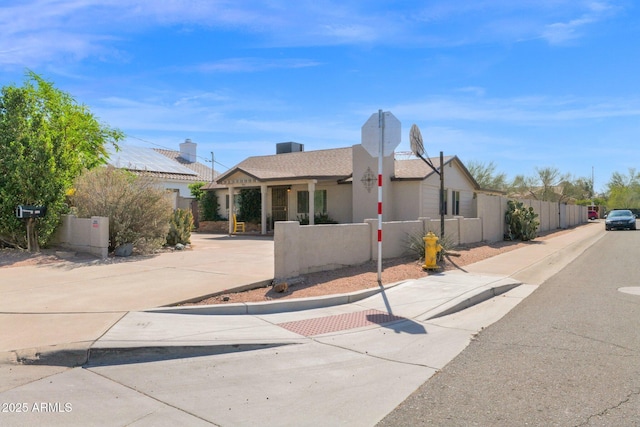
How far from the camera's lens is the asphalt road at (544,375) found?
3.75 metres

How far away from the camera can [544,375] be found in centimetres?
462

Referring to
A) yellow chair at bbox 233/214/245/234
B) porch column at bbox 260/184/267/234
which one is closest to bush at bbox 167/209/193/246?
porch column at bbox 260/184/267/234

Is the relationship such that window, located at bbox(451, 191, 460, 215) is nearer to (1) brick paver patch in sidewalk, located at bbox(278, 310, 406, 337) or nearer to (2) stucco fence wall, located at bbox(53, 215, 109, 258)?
(2) stucco fence wall, located at bbox(53, 215, 109, 258)

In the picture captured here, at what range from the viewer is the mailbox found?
40.1 ft

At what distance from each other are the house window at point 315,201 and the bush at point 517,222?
8.90 metres

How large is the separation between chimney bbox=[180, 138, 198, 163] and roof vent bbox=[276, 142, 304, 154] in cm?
1222

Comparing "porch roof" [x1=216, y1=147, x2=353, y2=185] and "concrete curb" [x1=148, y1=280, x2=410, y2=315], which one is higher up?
"porch roof" [x1=216, y1=147, x2=353, y2=185]

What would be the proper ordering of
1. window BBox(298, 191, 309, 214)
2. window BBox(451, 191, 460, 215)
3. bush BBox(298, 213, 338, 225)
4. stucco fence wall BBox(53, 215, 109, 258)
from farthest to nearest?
window BBox(451, 191, 460, 215), window BBox(298, 191, 309, 214), bush BBox(298, 213, 338, 225), stucco fence wall BBox(53, 215, 109, 258)

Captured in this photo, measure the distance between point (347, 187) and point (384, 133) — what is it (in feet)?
44.6

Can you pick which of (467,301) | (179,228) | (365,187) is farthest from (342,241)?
(365,187)

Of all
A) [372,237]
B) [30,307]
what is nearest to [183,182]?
[372,237]

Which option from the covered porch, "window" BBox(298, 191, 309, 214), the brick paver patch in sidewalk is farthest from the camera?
"window" BBox(298, 191, 309, 214)

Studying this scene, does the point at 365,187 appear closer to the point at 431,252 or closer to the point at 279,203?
the point at 279,203

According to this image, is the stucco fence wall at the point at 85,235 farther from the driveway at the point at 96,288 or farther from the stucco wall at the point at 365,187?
the stucco wall at the point at 365,187
